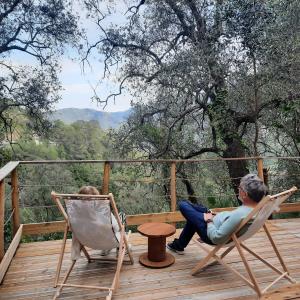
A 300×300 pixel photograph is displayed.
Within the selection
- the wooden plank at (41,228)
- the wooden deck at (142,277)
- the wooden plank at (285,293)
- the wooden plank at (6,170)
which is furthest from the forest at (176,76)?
the wooden plank at (285,293)

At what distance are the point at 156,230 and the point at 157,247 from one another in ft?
0.58

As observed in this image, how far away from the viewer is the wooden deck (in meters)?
2.67

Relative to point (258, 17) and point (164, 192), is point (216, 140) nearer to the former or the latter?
point (164, 192)

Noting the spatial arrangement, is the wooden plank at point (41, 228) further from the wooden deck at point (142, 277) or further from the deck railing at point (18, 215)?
the wooden deck at point (142, 277)

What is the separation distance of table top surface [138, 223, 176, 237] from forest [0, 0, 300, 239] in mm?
2795

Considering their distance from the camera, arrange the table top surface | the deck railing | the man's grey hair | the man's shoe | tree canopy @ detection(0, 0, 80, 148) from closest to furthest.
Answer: the man's grey hair → the deck railing → the table top surface → the man's shoe → tree canopy @ detection(0, 0, 80, 148)

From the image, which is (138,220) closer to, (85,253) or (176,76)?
(85,253)

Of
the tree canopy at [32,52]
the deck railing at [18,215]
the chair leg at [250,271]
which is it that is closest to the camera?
the chair leg at [250,271]

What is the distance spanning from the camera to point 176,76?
21.3ft

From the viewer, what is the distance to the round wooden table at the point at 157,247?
124 inches

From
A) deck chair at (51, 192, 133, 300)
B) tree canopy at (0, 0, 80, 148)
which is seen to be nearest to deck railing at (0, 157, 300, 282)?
deck chair at (51, 192, 133, 300)

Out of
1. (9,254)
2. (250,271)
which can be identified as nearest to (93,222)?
(9,254)

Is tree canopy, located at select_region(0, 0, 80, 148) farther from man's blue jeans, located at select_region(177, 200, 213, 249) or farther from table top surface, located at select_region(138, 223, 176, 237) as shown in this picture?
man's blue jeans, located at select_region(177, 200, 213, 249)

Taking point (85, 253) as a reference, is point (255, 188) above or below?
above
